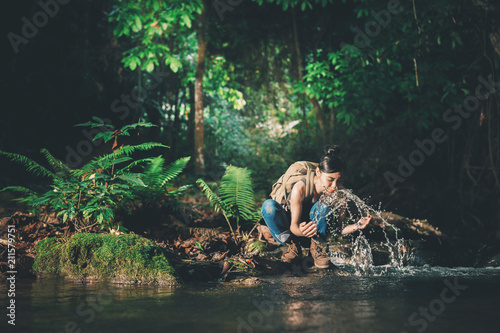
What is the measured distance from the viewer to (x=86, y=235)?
5262 millimetres

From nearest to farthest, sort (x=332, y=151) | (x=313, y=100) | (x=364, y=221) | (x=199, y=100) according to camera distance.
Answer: (x=364, y=221), (x=332, y=151), (x=199, y=100), (x=313, y=100)

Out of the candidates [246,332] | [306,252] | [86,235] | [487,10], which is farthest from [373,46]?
[246,332]

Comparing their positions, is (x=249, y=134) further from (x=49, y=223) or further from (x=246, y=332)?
(x=246, y=332)

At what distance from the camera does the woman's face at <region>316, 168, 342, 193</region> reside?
16.1ft

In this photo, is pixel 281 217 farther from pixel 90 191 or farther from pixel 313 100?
pixel 313 100

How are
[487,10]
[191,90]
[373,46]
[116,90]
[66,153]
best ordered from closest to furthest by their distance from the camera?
1. [487,10]
2. [373,46]
3. [66,153]
4. [116,90]
5. [191,90]

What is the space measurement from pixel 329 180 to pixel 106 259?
2468 millimetres

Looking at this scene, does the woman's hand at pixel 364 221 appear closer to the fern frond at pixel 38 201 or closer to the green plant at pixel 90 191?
the green plant at pixel 90 191

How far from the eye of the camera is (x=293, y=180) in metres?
5.29

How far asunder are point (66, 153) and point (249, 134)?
19.1ft

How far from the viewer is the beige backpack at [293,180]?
5.11m

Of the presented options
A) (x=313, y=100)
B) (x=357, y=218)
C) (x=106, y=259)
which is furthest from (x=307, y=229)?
(x=313, y=100)

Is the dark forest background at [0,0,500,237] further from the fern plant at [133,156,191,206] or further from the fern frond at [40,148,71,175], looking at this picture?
the fern frond at [40,148,71,175]

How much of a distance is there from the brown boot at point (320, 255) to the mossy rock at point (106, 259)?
174cm
